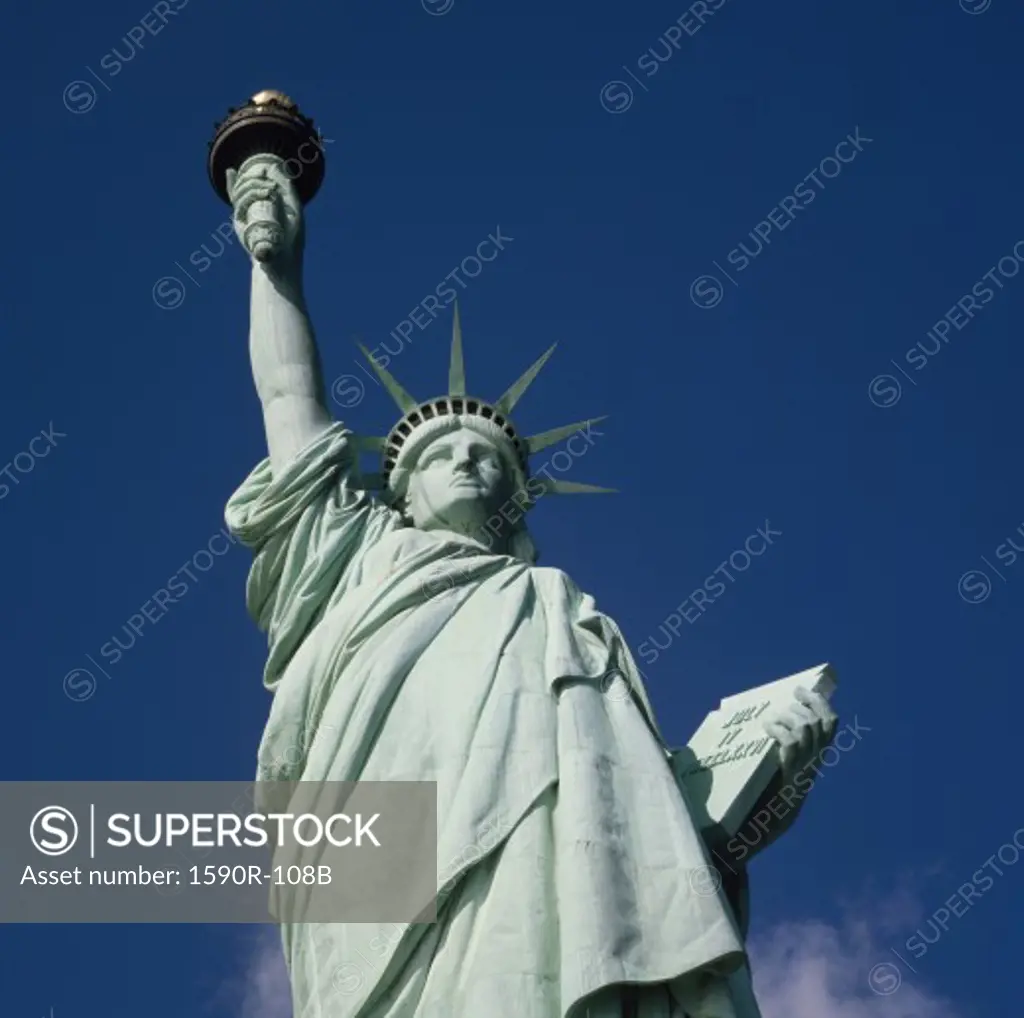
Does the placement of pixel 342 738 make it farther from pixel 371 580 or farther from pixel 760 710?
pixel 760 710

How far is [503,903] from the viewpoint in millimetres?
14586

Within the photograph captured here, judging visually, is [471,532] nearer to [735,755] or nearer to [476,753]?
[735,755]

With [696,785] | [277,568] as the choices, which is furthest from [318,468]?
[696,785]

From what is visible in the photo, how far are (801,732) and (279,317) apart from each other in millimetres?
5681

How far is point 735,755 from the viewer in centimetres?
1664

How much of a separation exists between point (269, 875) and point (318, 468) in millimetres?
3366

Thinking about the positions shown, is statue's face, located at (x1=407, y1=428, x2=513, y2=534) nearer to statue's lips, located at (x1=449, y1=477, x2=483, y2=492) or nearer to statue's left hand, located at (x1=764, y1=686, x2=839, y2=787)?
statue's lips, located at (x1=449, y1=477, x2=483, y2=492)

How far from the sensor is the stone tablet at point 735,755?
16297 millimetres

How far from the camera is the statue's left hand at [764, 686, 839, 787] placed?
644 inches

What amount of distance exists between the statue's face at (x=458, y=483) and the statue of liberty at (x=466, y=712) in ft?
0.06

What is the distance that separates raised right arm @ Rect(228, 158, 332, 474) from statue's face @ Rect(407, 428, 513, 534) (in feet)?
2.83

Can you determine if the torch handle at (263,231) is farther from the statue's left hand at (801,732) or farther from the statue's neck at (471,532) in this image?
the statue's left hand at (801,732)

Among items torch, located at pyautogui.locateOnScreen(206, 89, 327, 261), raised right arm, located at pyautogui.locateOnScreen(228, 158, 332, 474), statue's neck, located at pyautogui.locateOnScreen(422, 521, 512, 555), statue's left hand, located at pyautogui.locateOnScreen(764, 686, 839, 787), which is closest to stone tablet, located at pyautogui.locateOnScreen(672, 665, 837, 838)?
statue's left hand, located at pyautogui.locateOnScreen(764, 686, 839, 787)

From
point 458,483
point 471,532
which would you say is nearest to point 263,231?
point 458,483
